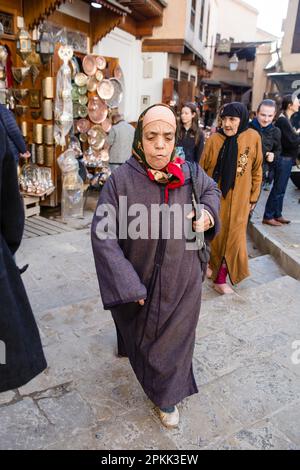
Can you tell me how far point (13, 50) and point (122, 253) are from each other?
4.77 m

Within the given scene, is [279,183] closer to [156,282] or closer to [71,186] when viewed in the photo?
[71,186]

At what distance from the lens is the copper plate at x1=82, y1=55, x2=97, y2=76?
6.13 meters

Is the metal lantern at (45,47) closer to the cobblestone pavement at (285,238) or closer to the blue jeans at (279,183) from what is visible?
the blue jeans at (279,183)

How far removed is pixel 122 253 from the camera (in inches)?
75.7

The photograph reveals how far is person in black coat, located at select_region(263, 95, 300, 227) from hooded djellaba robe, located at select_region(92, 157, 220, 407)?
160 inches

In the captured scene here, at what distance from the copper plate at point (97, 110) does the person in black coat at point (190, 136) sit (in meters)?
2.10

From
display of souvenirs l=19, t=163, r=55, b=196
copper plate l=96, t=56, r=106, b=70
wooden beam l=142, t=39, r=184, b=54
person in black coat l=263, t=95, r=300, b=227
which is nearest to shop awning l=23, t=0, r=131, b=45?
copper plate l=96, t=56, r=106, b=70

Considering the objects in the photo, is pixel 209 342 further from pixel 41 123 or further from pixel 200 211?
pixel 41 123

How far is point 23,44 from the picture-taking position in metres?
5.19

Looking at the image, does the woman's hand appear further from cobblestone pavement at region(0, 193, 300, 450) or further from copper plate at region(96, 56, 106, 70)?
copper plate at region(96, 56, 106, 70)

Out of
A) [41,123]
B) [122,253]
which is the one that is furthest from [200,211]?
[41,123]

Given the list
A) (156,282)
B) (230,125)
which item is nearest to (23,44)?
(230,125)

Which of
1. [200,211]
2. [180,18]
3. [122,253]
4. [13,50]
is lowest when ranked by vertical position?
[122,253]
